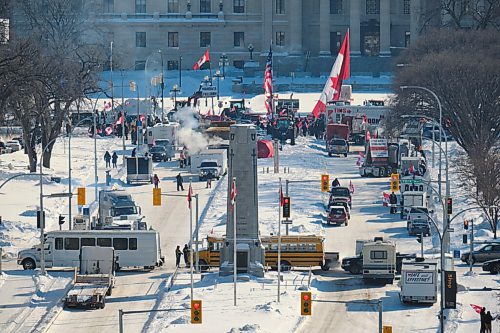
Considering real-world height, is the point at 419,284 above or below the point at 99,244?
below

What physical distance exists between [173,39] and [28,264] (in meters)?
109

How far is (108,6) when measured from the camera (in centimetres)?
18612

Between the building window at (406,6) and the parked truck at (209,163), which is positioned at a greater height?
the building window at (406,6)

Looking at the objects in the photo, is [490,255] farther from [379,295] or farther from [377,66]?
[377,66]

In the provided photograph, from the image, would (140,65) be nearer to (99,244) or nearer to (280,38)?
(280,38)

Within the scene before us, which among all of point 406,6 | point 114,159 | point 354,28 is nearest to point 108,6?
point 354,28

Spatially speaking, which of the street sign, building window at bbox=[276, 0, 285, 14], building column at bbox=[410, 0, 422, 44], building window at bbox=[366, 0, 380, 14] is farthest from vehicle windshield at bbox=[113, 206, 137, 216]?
building window at bbox=[366, 0, 380, 14]

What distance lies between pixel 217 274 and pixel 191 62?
108 m

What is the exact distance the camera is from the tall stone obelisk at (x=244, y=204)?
253ft

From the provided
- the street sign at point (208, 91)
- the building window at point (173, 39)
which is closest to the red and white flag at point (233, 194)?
the street sign at point (208, 91)

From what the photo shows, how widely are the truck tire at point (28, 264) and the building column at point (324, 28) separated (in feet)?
337

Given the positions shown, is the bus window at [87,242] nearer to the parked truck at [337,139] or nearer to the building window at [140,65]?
the parked truck at [337,139]

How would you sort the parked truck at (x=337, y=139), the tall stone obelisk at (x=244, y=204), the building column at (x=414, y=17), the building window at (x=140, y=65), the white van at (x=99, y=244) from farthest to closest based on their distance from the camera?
the building column at (x=414, y=17) → the building window at (x=140, y=65) → the parked truck at (x=337, y=139) → the white van at (x=99, y=244) → the tall stone obelisk at (x=244, y=204)

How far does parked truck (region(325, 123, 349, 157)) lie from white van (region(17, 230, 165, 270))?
142 ft
